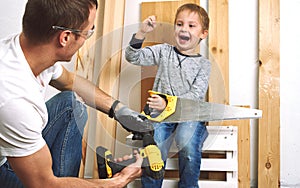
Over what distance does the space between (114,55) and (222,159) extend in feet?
1.91

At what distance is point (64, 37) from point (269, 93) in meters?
1.10

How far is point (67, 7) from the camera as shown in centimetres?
99

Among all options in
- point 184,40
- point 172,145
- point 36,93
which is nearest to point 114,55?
point 184,40

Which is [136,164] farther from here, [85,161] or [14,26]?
[14,26]

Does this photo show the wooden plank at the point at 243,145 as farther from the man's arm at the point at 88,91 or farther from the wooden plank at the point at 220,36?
the man's arm at the point at 88,91

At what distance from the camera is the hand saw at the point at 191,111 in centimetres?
137

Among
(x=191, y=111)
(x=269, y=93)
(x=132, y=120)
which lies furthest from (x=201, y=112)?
(x=269, y=93)

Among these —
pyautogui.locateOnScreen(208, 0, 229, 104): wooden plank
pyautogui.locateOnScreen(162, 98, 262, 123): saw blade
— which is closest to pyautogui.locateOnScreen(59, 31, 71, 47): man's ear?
pyautogui.locateOnScreen(162, 98, 262, 123): saw blade

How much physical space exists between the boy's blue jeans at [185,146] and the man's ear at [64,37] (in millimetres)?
530

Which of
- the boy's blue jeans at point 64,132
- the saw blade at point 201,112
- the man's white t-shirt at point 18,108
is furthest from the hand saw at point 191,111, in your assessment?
the man's white t-shirt at point 18,108

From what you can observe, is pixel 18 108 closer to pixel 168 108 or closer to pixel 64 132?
pixel 64 132

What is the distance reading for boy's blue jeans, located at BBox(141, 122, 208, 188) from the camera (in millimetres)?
1462

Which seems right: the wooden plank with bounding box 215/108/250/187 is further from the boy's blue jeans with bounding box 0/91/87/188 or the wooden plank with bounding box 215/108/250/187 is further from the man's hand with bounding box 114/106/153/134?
the boy's blue jeans with bounding box 0/91/87/188

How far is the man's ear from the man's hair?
0.6 inches
